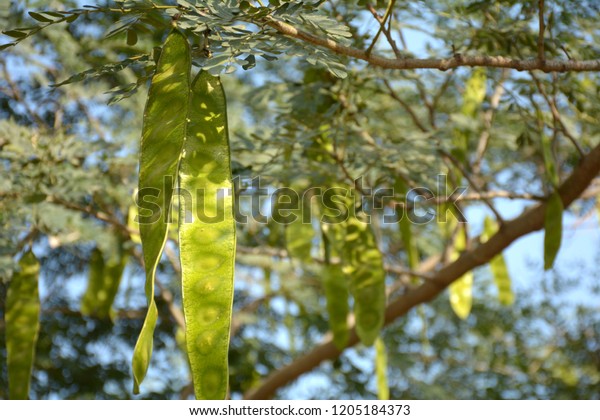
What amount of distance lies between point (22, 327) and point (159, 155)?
1.19 m

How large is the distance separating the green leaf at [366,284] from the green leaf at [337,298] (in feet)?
0.58

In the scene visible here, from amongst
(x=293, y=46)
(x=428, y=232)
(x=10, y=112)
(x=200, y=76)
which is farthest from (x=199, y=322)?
(x=428, y=232)

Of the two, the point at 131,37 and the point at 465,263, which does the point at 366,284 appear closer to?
the point at 465,263

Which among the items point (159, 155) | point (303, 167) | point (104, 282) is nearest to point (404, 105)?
point (303, 167)

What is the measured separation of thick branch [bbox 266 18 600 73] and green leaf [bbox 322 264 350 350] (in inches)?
42.9

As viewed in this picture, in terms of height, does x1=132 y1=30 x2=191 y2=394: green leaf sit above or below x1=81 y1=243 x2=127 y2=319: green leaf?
above

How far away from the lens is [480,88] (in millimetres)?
3393

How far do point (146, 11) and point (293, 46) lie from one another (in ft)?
1.00

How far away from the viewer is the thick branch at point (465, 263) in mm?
2869

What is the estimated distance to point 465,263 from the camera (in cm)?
332

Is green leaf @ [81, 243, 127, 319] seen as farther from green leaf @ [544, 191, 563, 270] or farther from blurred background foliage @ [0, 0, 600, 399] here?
green leaf @ [544, 191, 563, 270]

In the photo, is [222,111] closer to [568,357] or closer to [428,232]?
[428,232]

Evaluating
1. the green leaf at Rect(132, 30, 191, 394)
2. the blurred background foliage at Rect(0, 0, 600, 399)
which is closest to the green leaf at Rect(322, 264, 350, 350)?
the blurred background foliage at Rect(0, 0, 600, 399)

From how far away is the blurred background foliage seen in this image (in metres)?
2.71
